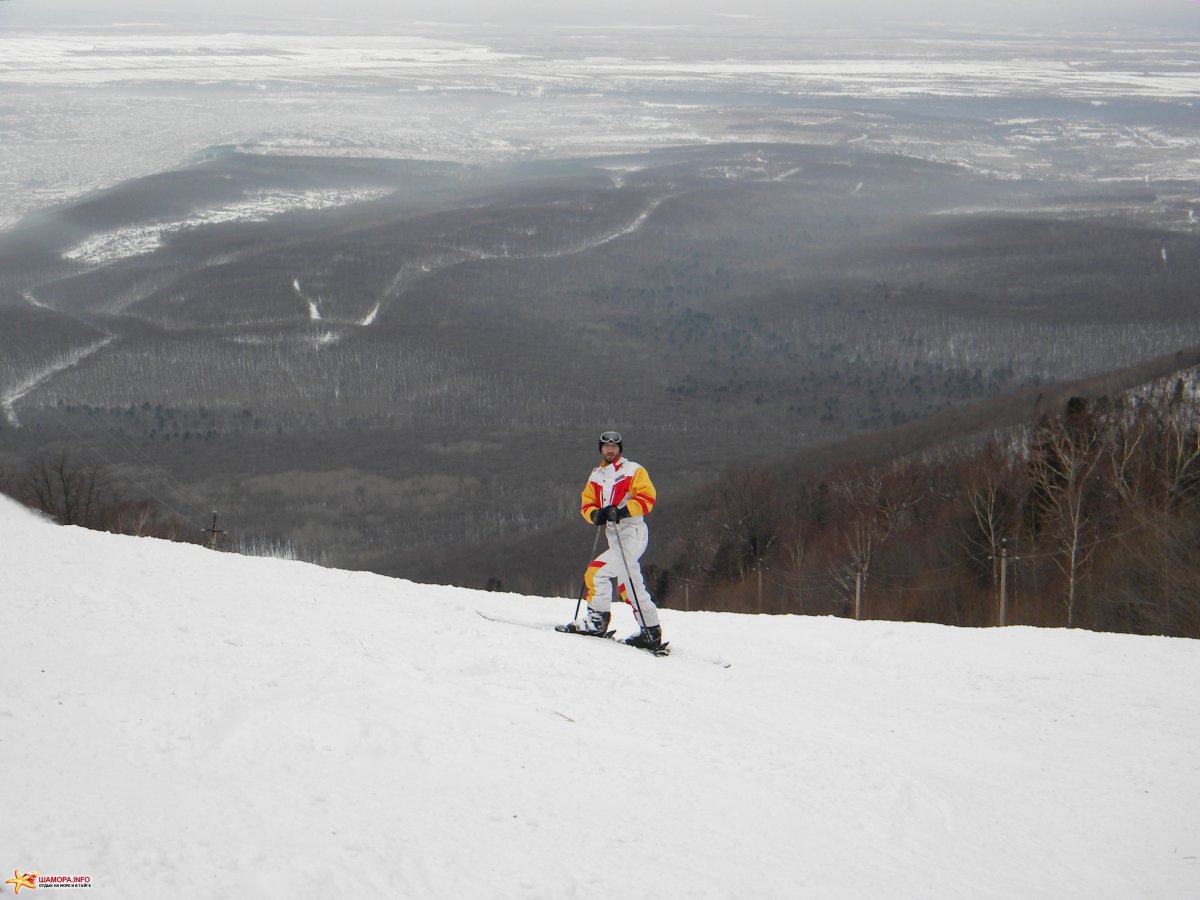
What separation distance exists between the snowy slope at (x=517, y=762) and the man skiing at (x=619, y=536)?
50 centimetres

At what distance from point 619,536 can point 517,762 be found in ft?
12.8

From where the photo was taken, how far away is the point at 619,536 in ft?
34.8

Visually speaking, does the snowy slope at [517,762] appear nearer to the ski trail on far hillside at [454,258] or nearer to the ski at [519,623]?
the ski at [519,623]

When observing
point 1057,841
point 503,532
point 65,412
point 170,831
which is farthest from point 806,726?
point 65,412

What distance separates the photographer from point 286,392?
108 metres

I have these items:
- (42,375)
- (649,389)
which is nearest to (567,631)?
(649,389)

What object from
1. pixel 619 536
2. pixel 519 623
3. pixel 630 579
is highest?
pixel 619 536

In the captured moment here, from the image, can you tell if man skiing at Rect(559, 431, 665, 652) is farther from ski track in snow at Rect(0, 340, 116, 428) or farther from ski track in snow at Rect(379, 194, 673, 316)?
ski track in snow at Rect(379, 194, 673, 316)

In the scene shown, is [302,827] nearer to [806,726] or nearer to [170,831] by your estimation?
[170,831]

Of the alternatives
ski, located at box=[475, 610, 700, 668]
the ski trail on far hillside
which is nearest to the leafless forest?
the ski trail on far hillside

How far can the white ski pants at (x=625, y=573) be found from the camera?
10539 mm

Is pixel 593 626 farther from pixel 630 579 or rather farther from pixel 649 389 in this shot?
pixel 649 389

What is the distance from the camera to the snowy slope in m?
5.70

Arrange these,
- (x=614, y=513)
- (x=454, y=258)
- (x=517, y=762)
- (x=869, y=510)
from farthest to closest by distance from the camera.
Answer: (x=454, y=258), (x=869, y=510), (x=614, y=513), (x=517, y=762)
